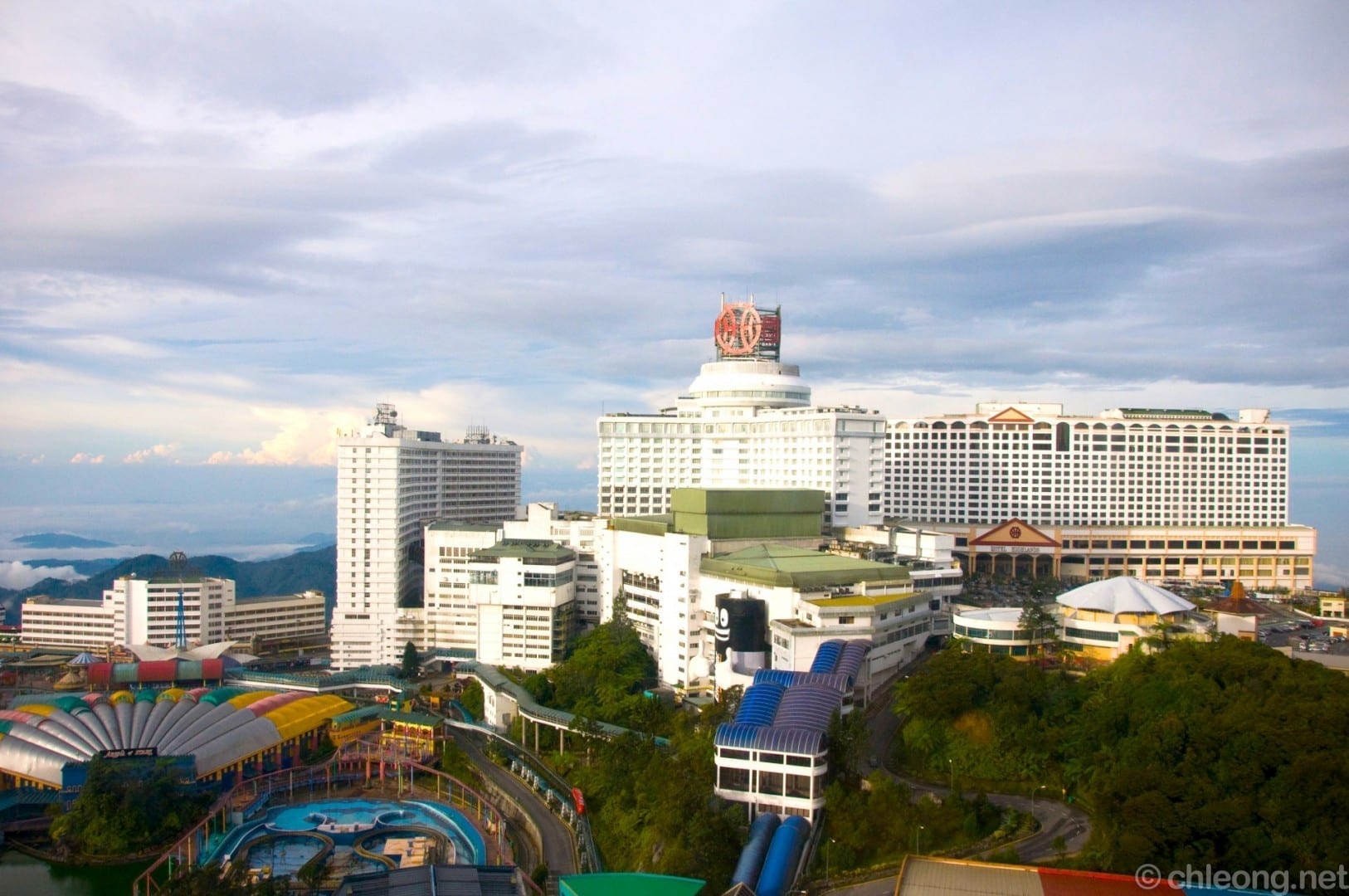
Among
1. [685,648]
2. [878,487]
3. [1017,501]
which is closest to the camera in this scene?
[685,648]

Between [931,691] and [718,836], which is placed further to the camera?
[931,691]

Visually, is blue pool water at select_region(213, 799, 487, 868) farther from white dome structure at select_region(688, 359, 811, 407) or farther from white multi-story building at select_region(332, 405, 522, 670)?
white dome structure at select_region(688, 359, 811, 407)

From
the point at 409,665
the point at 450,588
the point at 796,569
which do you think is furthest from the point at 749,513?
the point at 409,665

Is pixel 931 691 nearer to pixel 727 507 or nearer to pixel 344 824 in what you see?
pixel 727 507

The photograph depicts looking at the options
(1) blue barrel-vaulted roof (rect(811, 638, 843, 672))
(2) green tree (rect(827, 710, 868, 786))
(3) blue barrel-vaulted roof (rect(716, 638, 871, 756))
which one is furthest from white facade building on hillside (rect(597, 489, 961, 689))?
(2) green tree (rect(827, 710, 868, 786))

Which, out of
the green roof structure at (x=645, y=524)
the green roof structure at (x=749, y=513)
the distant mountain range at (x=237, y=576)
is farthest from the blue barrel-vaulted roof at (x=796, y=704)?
the distant mountain range at (x=237, y=576)

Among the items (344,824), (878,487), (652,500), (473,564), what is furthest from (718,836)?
(652,500)
